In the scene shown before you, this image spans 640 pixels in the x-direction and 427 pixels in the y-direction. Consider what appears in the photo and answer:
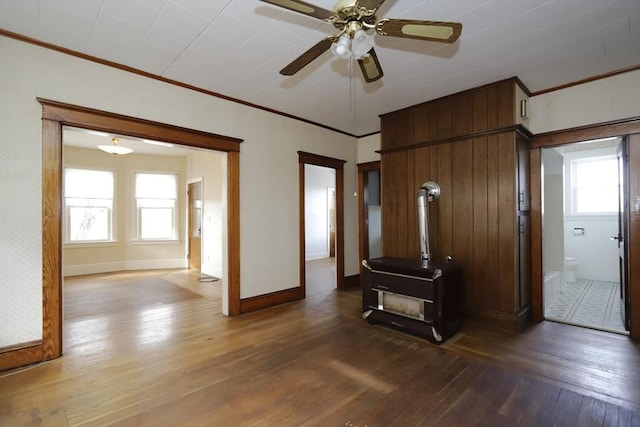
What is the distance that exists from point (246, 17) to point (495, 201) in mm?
3108

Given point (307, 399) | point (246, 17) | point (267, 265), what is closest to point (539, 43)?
point (246, 17)

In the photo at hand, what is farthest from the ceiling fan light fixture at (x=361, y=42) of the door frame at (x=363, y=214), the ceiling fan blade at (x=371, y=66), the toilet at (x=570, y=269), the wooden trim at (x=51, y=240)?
the toilet at (x=570, y=269)

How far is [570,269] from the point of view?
215 inches

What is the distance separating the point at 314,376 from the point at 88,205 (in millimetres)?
6754

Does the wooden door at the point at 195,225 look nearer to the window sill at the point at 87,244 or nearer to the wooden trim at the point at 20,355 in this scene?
the window sill at the point at 87,244

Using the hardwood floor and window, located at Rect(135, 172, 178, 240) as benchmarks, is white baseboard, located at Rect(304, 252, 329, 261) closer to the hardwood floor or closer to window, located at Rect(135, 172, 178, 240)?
window, located at Rect(135, 172, 178, 240)

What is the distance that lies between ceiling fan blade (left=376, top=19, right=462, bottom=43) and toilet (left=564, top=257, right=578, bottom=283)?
5.55 m

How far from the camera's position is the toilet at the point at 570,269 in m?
5.41

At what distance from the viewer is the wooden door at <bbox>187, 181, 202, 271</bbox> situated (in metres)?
6.96

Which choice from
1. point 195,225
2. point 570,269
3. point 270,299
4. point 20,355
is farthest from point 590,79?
point 195,225

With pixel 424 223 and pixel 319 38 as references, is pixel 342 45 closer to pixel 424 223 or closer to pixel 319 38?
pixel 319 38

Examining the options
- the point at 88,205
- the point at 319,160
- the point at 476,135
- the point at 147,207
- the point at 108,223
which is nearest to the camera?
the point at 476,135

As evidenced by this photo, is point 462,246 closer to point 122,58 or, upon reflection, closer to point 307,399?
point 307,399

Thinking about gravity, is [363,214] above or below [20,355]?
above
